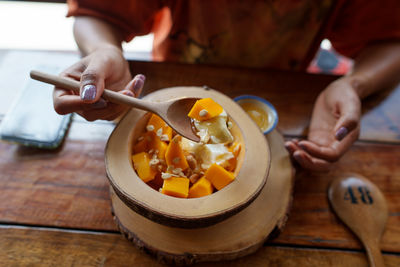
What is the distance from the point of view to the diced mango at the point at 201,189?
0.75m

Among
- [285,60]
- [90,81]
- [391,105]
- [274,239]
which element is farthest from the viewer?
[285,60]

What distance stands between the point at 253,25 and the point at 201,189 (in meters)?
0.86

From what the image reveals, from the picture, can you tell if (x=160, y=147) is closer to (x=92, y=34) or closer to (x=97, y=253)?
(x=97, y=253)

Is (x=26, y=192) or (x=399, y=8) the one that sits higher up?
(x=399, y=8)

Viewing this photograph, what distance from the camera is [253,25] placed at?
124 centimetres

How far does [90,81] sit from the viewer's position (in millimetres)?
723

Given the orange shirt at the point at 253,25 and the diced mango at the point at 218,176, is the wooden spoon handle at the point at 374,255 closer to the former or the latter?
the diced mango at the point at 218,176

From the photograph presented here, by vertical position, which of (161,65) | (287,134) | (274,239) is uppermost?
(161,65)

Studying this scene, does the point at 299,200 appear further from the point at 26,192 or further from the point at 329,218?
the point at 26,192

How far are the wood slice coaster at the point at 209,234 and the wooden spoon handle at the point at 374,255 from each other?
0.27 metres

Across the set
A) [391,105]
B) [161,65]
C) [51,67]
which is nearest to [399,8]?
[391,105]

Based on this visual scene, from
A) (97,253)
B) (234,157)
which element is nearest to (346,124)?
(234,157)

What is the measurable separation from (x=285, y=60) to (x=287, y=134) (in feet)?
1.73

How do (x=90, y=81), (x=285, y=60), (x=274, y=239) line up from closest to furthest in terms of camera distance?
(x=90, y=81)
(x=274, y=239)
(x=285, y=60)
